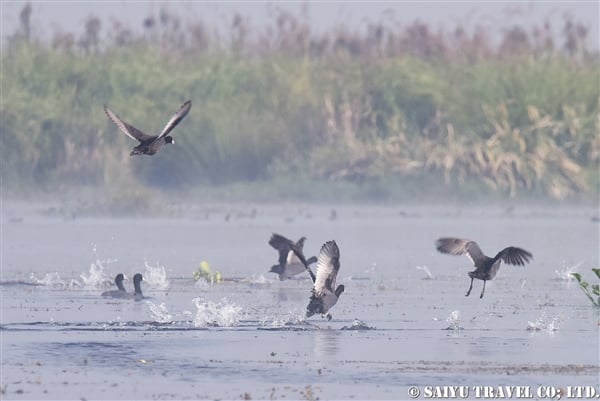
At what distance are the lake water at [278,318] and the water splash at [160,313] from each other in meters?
0.09

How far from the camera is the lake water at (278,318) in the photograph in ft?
56.9

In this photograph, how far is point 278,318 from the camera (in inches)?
869

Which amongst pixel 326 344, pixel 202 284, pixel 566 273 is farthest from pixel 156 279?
pixel 326 344

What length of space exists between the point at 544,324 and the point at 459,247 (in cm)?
133

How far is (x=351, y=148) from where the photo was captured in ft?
148

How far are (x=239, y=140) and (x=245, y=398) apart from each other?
30.0 meters

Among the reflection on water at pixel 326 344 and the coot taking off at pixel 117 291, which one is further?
the coot taking off at pixel 117 291

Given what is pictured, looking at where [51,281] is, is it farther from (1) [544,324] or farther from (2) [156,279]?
(1) [544,324]

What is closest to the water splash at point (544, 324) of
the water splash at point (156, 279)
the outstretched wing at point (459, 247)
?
the outstretched wing at point (459, 247)

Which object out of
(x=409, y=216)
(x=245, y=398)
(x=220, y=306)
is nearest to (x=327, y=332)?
(x=220, y=306)

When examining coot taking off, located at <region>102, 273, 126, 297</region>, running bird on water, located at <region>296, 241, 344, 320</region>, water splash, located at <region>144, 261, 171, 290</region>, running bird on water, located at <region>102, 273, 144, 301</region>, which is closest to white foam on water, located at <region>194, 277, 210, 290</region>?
water splash, located at <region>144, 261, 171, 290</region>

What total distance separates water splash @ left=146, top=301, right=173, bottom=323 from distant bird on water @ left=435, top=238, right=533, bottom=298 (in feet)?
10.7

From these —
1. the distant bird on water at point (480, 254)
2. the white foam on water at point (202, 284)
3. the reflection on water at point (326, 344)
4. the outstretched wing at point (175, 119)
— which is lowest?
the reflection on water at point (326, 344)

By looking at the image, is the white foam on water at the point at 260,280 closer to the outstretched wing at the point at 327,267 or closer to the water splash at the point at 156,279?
the water splash at the point at 156,279
